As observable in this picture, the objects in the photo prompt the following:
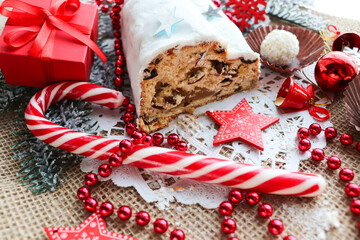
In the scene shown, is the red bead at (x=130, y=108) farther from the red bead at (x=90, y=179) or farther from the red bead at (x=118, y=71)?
the red bead at (x=90, y=179)

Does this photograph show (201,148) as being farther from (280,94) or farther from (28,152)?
(28,152)

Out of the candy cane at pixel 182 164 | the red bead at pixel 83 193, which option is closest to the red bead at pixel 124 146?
the candy cane at pixel 182 164

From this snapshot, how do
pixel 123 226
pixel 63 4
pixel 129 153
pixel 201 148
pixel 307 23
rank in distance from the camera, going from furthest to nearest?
pixel 307 23, pixel 63 4, pixel 201 148, pixel 129 153, pixel 123 226

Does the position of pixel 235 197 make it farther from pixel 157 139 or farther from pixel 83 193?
pixel 83 193

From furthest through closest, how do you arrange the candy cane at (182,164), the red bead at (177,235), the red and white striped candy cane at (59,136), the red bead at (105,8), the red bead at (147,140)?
1. the red bead at (105,8)
2. the red bead at (147,140)
3. the red and white striped candy cane at (59,136)
4. the candy cane at (182,164)
5. the red bead at (177,235)

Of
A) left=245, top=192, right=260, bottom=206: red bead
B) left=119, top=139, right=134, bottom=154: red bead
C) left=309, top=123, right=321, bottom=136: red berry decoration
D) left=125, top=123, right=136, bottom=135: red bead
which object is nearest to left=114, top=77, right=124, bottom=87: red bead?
left=125, top=123, right=136, bottom=135: red bead

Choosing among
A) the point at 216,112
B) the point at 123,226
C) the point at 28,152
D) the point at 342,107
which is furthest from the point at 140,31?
the point at 342,107

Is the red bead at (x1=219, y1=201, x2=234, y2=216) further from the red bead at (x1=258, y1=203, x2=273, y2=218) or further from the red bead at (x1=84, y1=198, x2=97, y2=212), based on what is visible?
the red bead at (x1=84, y1=198, x2=97, y2=212)
